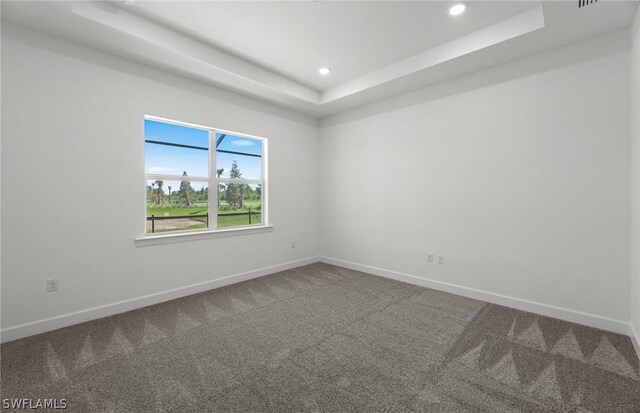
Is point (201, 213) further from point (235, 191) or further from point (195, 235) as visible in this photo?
point (235, 191)

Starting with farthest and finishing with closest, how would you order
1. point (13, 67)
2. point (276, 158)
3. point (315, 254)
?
1. point (315, 254)
2. point (276, 158)
3. point (13, 67)

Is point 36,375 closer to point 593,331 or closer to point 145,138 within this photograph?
point 145,138

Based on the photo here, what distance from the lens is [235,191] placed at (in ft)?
14.3

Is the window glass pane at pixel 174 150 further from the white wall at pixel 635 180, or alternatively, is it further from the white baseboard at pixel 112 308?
the white wall at pixel 635 180

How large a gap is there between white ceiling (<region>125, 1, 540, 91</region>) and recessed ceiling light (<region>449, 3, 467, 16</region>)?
0.17 ft

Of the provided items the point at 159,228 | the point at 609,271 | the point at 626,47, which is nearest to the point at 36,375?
the point at 159,228

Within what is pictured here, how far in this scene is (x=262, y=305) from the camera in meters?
3.27

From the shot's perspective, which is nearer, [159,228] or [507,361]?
[507,361]

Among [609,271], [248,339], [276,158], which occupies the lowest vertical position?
[248,339]

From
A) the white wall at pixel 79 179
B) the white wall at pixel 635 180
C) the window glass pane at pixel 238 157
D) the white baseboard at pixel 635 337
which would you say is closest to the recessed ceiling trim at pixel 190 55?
the white wall at pixel 79 179

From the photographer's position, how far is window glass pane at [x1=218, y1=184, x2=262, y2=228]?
4137 millimetres

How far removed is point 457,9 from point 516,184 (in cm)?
190

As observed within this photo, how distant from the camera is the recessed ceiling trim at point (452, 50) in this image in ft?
8.52

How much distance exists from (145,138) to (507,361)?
4147 millimetres
